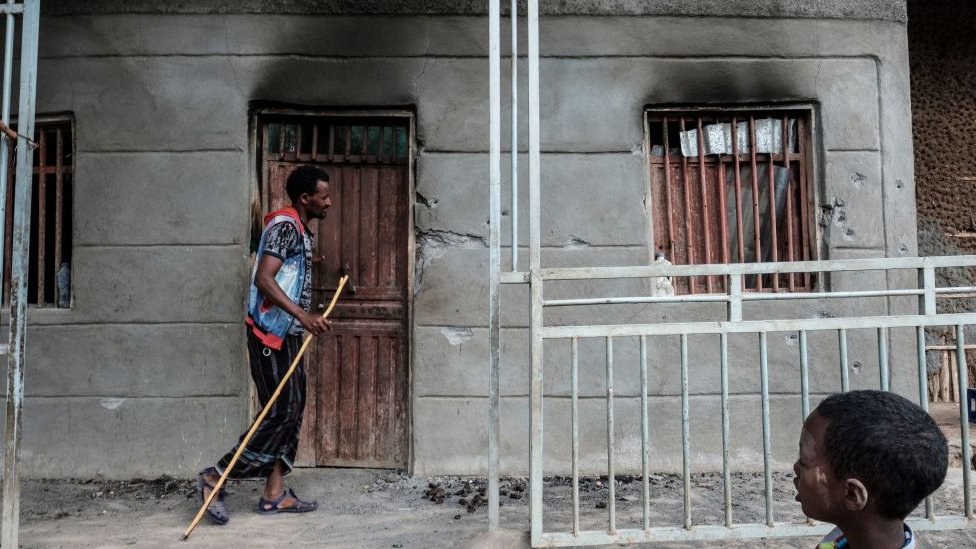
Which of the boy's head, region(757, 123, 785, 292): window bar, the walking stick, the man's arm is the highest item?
region(757, 123, 785, 292): window bar

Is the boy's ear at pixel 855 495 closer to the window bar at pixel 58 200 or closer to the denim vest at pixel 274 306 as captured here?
the denim vest at pixel 274 306

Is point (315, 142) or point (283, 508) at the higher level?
point (315, 142)

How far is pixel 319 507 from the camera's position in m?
3.84

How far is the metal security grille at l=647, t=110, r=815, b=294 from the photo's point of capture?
15.2ft

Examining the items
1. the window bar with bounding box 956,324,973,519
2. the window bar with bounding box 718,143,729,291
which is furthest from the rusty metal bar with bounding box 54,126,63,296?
the window bar with bounding box 956,324,973,519

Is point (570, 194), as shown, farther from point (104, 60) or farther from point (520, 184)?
point (104, 60)

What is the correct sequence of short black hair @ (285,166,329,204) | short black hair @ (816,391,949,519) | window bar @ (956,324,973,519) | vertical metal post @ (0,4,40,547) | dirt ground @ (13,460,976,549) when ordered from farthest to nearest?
short black hair @ (285,166,329,204), dirt ground @ (13,460,976,549), vertical metal post @ (0,4,40,547), window bar @ (956,324,973,519), short black hair @ (816,391,949,519)

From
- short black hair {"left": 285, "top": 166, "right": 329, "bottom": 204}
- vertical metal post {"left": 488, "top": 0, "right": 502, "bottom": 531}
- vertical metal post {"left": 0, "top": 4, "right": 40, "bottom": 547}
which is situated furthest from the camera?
short black hair {"left": 285, "top": 166, "right": 329, "bottom": 204}

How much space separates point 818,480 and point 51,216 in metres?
5.01

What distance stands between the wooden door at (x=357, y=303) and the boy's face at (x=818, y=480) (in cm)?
334

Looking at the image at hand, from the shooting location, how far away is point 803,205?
462 cm

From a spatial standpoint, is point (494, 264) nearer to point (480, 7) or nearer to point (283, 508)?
point (283, 508)

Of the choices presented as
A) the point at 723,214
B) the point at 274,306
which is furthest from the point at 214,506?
the point at 723,214

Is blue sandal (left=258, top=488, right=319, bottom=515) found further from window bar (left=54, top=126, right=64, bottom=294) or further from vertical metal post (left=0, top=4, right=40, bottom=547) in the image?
window bar (left=54, top=126, right=64, bottom=294)
